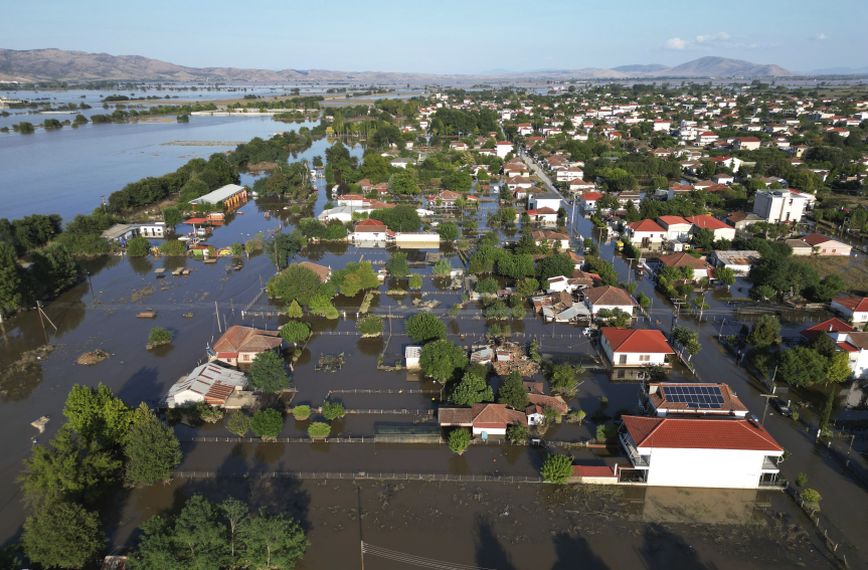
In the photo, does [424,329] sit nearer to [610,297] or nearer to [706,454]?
[610,297]

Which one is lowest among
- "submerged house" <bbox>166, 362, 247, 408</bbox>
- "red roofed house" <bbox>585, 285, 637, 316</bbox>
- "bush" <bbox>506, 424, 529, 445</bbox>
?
"bush" <bbox>506, 424, 529, 445</bbox>

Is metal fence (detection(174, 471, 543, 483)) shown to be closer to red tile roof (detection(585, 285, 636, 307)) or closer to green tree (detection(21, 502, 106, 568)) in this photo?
green tree (detection(21, 502, 106, 568))

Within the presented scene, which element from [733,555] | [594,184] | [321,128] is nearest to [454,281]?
[733,555]

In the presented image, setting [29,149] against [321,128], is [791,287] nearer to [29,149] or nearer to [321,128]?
[321,128]

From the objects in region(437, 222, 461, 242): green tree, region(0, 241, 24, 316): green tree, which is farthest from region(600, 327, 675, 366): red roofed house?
region(0, 241, 24, 316): green tree

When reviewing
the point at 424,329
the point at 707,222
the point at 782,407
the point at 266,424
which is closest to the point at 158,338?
the point at 266,424

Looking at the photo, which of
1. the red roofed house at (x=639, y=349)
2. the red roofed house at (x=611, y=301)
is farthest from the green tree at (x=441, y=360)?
the red roofed house at (x=611, y=301)

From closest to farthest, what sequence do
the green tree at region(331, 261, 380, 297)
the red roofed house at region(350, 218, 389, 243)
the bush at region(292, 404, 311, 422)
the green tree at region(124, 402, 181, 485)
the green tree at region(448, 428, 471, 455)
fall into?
the green tree at region(124, 402, 181, 485) < the green tree at region(448, 428, 471, 455) < the bush at region(292, 404, 311, 422) < the green tree at region(331, 261, 380, 297) < the red roofed house at region(350, 218, 389, 243)
